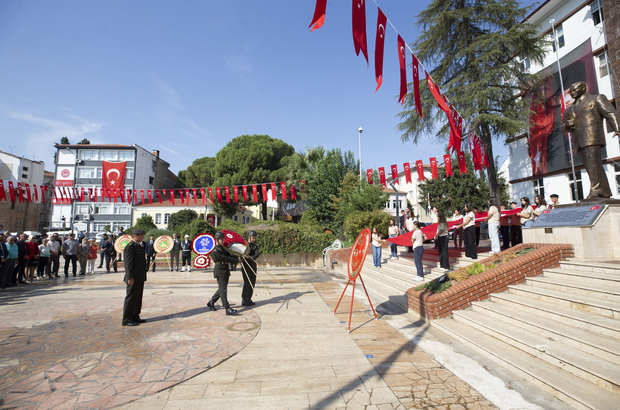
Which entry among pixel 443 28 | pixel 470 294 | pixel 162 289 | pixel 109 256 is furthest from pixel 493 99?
pixel 109 256

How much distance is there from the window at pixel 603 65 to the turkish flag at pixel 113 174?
50818 millimetres

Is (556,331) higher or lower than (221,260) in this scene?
lower

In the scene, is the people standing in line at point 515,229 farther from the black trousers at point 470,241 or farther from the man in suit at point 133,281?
the man in suit at point 133,281

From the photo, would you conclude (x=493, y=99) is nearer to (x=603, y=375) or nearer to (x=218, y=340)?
(x=603, y=375)

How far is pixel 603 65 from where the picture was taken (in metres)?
16.0

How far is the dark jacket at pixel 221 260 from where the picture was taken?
6965 millimetres

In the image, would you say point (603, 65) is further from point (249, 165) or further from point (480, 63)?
point (249, 165)

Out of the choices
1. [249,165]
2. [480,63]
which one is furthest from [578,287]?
[249,165]

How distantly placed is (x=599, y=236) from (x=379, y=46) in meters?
6.07

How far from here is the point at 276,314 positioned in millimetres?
6828

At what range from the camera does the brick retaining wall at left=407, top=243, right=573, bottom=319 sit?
229 inches

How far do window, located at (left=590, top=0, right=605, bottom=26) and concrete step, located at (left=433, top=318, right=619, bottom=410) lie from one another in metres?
21.0

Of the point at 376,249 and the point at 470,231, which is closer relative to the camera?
the point at 470,231

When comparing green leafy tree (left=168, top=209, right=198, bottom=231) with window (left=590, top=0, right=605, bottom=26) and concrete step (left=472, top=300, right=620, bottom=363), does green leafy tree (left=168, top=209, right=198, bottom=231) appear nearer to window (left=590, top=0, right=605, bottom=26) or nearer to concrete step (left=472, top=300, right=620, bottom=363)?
concrete step (left=472, top=300, right=620, bottom=363)
